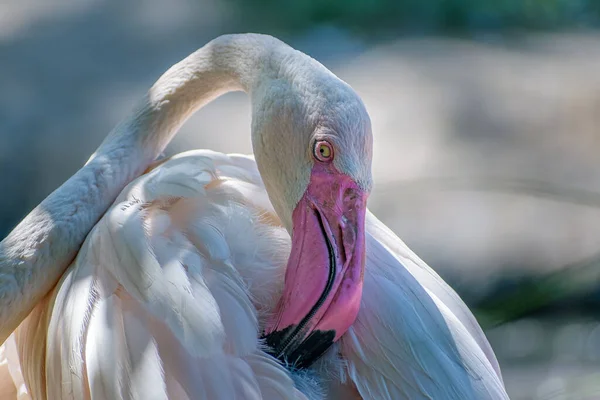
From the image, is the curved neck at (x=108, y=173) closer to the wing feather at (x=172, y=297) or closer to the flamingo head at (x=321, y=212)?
the wing feather at (x=172, y=297)

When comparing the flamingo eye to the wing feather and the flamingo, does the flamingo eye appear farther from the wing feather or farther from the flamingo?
the wing feather

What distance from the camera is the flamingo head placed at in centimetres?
148

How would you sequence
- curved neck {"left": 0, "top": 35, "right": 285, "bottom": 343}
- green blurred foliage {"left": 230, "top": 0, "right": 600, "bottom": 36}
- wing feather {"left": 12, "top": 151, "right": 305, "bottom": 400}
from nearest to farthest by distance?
wing feather {"left": 12, "top": 151, "right": 305, "bottom": 400}
curved neck {"left": 0, "top": 35, "right": 285, "bottom": 343}
green blurred foliage {"left": 230, "top": 0, "right": 600, "bottom": 36}

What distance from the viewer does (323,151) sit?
1.50m

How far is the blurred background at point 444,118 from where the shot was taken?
3.02 metres

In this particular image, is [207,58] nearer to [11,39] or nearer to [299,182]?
[299,182]

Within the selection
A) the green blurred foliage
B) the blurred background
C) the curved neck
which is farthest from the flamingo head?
the green blurred foliage

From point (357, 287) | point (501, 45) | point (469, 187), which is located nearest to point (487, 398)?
point (357, 287)

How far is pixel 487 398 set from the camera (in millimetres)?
1571

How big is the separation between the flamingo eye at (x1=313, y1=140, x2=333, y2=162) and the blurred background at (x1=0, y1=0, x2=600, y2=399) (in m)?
1.52

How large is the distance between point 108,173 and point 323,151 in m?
0.64

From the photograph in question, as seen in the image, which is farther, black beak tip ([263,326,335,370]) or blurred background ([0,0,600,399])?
blurred background ([0,0,600,399])

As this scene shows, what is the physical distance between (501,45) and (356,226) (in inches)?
137

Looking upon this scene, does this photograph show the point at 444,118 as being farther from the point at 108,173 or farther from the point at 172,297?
the point at 172,297
